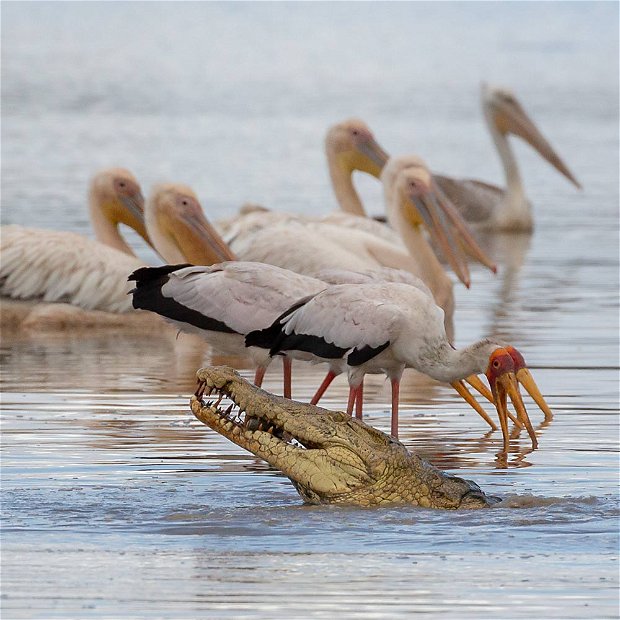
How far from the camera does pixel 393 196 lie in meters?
14.6

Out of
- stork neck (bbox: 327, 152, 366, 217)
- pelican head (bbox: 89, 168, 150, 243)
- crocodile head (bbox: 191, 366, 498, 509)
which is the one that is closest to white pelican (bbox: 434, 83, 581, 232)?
stork neck (bbox: 327, 152, 366, 217)

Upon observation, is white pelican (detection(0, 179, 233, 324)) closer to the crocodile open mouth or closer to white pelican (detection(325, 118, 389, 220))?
white pelican (detection(325, 118, 389, 220))

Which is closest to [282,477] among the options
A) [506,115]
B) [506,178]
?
[506,178]

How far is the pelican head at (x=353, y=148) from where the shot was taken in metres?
17.5

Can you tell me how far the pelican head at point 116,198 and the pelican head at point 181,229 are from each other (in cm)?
153

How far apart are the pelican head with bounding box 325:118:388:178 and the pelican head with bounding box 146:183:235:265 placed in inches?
141

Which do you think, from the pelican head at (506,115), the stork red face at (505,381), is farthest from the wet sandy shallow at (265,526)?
the pelican head at (506,115)

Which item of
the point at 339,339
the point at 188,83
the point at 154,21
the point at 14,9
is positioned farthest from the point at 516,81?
the point at 339,339

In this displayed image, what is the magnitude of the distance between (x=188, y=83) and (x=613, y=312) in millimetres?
43877

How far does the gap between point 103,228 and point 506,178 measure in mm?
8292

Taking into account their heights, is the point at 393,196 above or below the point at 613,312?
above

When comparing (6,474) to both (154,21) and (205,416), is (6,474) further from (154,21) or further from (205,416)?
(154,21)

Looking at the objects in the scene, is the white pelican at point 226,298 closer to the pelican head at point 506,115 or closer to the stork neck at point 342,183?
the stork neck at point 342,183

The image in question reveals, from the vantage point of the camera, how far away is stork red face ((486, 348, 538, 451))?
8846 mm
